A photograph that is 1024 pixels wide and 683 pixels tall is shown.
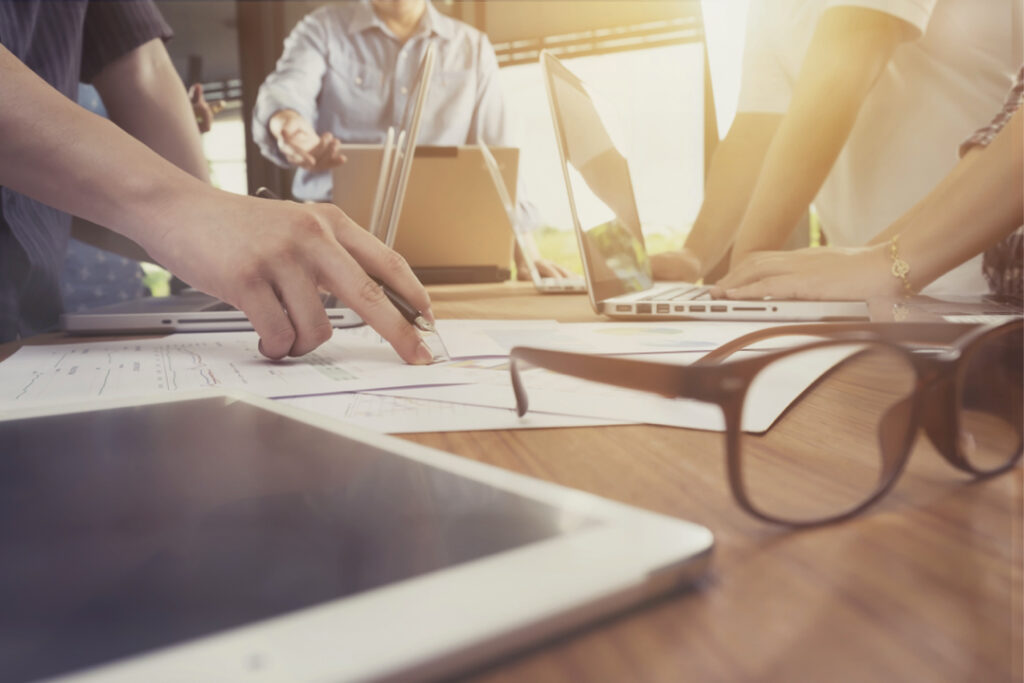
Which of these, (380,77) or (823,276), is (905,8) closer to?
(823,276)

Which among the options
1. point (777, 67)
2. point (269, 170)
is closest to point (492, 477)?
point (777, 67)

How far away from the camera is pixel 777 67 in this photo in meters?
1.75

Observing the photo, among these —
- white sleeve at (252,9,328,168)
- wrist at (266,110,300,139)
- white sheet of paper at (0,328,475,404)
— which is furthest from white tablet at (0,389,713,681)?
white sleeve at (252,9,328,168)

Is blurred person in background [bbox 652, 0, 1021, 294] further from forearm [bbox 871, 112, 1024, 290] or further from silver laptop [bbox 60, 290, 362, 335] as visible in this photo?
silver laptop [bbox 60, 290, 362, 335]

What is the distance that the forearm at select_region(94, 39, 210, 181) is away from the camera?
1291 millimetres

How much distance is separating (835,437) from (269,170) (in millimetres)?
3999

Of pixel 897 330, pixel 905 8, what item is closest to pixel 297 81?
pixel 905 8

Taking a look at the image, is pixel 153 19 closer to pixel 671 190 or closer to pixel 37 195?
pixel 37 195

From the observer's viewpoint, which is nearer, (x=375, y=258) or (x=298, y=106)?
(x=375, y=258)

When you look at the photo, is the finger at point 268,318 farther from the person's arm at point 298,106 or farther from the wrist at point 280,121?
the wrist at point 280,121

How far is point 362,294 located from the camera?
58cm

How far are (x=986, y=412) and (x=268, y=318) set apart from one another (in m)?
0.49

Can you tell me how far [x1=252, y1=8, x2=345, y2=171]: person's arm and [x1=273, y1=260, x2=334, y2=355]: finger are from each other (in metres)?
0.99

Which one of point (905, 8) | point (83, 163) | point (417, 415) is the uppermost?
point (905, 8)
